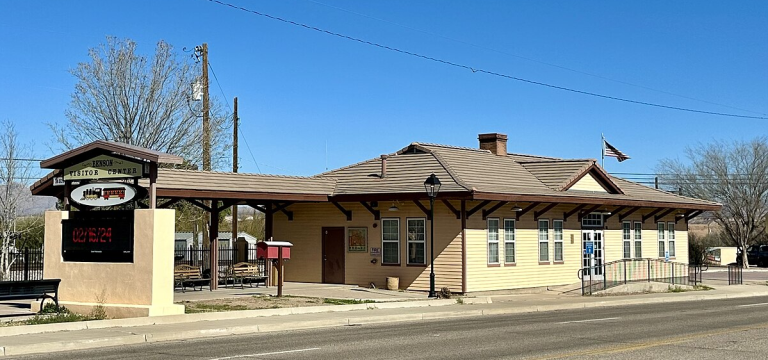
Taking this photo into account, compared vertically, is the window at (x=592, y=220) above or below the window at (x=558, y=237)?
above

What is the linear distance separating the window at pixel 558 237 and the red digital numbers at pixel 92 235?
58.9ft

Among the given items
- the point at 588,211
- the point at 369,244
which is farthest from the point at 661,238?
the point at 369,244

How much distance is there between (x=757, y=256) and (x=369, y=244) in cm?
3849

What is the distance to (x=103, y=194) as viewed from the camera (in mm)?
20312

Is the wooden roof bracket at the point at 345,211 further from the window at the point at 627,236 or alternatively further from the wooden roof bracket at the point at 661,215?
the wooden roof bracket at the point at 661,215

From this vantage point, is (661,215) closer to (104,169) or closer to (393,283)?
(393,283)

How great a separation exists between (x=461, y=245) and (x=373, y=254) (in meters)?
3.62

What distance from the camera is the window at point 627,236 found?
122 ft

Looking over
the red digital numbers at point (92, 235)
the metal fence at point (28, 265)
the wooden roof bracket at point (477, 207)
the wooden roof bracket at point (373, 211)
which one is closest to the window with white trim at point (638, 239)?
the wooden roof bracket at point (477, 207)

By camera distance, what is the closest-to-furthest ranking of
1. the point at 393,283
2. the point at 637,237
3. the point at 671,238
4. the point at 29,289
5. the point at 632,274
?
the point at 29,289, the point at 393,283, the point at 632,274, the point at 637,237, the point at 671,238

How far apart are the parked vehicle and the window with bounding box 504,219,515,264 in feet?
113

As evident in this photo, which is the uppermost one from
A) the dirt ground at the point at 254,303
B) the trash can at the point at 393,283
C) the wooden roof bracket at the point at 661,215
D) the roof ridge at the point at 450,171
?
the roof ridge at the point at 450,171

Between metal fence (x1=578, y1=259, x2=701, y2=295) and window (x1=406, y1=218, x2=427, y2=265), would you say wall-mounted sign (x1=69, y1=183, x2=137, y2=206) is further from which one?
metal fence (x1=578, y1=259, x2=701, y2=295)

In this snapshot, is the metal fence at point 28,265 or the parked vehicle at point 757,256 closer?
the metal fence at point 28,265
